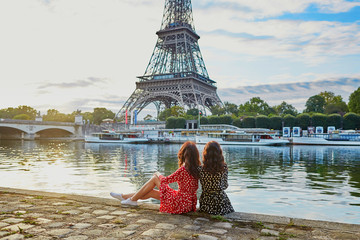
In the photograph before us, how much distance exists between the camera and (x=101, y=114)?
110 metres

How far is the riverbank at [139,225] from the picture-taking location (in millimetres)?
4273

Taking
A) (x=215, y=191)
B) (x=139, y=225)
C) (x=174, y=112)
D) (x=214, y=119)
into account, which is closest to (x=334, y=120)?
(x=214, y=119)

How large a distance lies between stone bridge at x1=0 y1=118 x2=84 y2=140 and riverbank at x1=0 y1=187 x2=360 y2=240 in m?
63.0

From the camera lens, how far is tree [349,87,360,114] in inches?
2539

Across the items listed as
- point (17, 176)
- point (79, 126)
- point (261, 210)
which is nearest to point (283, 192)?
point (261, 210)

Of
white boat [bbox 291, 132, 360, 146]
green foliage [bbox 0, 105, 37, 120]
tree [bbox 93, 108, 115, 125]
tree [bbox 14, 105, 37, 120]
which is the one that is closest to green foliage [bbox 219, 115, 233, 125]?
white boat [bbox 291, 132, 360, 146]

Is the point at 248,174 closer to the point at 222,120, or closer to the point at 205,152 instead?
the point at 205,152

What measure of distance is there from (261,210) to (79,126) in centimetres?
7364

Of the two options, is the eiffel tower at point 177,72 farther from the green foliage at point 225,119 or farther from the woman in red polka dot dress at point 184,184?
the woman in red polka dot dress at point 184,184

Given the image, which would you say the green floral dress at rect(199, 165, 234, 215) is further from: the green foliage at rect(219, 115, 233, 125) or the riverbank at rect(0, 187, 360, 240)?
the green foliage at rect(219, 115, 233, 125)

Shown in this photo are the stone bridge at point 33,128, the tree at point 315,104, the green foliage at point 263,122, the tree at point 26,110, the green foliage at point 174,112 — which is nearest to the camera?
the stone bridge at point 33,128

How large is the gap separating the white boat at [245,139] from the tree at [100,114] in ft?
203

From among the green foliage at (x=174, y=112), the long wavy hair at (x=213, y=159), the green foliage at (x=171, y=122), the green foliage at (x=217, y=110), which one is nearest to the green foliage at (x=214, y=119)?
the green foliage at (x=217, y=110)

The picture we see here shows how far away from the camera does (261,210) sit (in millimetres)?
8172
